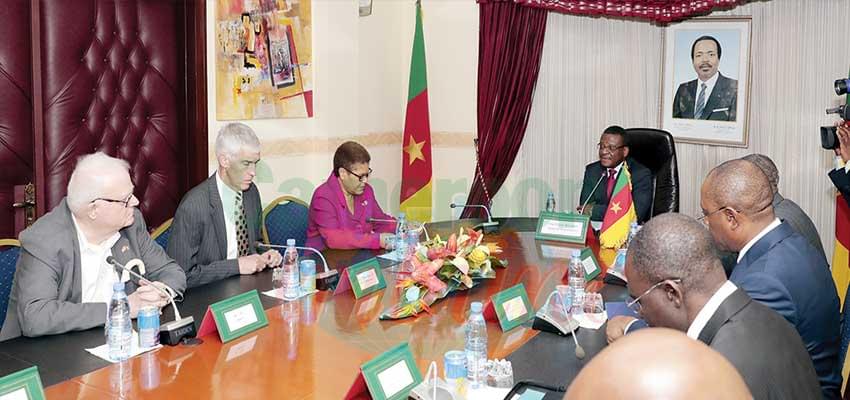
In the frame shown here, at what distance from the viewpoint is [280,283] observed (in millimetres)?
3062

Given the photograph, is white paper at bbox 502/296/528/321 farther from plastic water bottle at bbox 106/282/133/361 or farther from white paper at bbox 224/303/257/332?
plastic water bottle at bbox 106/282/133/361

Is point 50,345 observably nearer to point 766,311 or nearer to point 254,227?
point 254,227

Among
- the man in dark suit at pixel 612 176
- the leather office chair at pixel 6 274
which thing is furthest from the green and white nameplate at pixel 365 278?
the man in dark suit at pixel 612 176

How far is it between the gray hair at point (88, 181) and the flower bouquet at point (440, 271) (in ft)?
3.28

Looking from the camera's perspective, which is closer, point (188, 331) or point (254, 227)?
point (188, 331)

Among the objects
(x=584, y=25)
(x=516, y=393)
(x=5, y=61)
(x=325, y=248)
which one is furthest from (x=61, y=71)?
(x=584, y=25)

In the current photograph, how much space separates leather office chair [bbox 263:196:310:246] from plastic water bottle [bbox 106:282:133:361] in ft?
5.01

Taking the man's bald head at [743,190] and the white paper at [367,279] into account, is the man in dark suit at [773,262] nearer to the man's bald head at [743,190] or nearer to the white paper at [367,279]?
the man's bald head at [743,190]

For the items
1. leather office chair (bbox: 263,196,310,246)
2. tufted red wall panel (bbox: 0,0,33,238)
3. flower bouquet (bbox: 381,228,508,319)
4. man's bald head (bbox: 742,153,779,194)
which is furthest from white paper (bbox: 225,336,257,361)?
man's bald head (bbox: 742,153,779,194)

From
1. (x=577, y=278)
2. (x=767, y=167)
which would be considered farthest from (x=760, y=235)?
(x=767, y=167)

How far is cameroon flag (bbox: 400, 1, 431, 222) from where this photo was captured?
607cm

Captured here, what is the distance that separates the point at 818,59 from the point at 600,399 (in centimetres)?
457

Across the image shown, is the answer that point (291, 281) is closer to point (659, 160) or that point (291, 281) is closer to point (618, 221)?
point (618, 221)

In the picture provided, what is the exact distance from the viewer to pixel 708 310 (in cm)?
185
